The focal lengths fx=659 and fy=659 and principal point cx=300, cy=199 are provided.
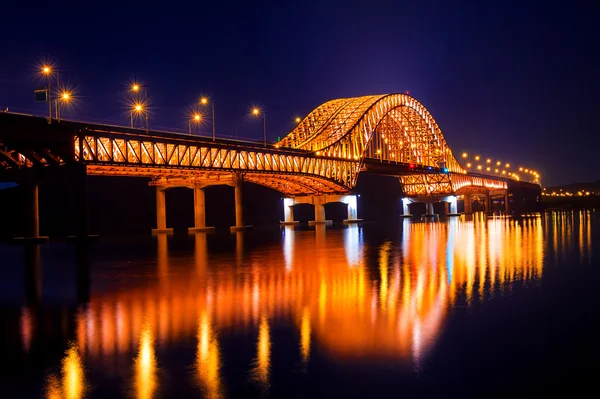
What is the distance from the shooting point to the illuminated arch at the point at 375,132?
119188 mm

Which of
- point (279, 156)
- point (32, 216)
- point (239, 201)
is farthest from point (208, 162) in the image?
point (32, 216)

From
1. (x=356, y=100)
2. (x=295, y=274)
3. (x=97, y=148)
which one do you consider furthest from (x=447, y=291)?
(x=356, y=100)

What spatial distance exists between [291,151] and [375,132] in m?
40.0

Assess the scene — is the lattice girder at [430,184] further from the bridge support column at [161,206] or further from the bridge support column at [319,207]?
the bridge support column at [161,206]

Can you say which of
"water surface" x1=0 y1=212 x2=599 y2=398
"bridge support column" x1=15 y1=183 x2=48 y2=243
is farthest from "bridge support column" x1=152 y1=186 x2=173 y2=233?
"water surface" x1=0 y1=212 x2=599 y2=398

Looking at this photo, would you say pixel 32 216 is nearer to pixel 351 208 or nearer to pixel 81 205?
pixel 81 205

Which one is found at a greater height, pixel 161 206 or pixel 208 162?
pixel 208 162

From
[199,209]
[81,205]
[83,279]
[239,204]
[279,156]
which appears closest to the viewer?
[83,279]

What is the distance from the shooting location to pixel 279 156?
9744 cm

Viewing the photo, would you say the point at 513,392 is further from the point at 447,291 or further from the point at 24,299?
the point at 24,299

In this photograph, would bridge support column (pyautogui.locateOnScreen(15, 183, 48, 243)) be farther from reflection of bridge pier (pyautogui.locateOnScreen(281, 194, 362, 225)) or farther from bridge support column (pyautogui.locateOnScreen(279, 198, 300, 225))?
bridge support column (pyautogui.locateOnScreen(279, 198, 300, 225))

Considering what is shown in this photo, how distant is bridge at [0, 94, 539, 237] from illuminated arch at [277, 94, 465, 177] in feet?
0.75

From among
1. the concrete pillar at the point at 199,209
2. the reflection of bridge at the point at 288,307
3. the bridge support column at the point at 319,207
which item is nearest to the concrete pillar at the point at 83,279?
the reflection of bridge at the point at 288,307

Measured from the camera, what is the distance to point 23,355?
38.8 feet
